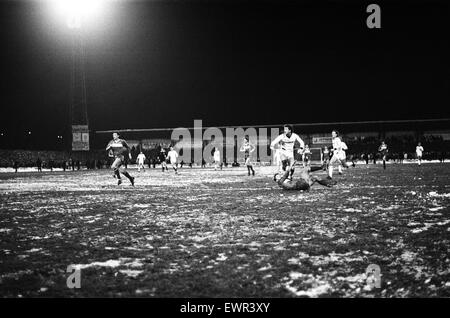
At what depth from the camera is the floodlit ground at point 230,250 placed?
2951 mm

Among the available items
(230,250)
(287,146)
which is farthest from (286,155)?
(230,250)

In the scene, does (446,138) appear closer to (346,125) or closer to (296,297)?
(346,125)

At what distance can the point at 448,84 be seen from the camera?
36.6 meters

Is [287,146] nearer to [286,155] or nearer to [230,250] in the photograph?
[286,155]

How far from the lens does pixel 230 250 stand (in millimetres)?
4078

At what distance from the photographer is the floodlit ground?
9.68 feet

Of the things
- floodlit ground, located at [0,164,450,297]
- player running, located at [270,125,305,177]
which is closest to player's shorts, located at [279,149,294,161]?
player running, located at [270,125,305,177]

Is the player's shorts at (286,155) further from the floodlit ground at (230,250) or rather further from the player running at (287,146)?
the floodlit ground at (230,250)

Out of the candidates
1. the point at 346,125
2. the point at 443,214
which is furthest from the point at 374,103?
the point at 443,214

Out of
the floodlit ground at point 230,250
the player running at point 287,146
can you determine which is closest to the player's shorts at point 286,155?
the player running at point 287,146

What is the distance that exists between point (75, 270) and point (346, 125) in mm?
41600

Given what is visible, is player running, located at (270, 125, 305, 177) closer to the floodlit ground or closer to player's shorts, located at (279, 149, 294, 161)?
player's shorts, located at (279, 149, 294, 161)

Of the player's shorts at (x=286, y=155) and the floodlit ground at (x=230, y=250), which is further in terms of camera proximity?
the player's shorts at (x=286, y=155)
